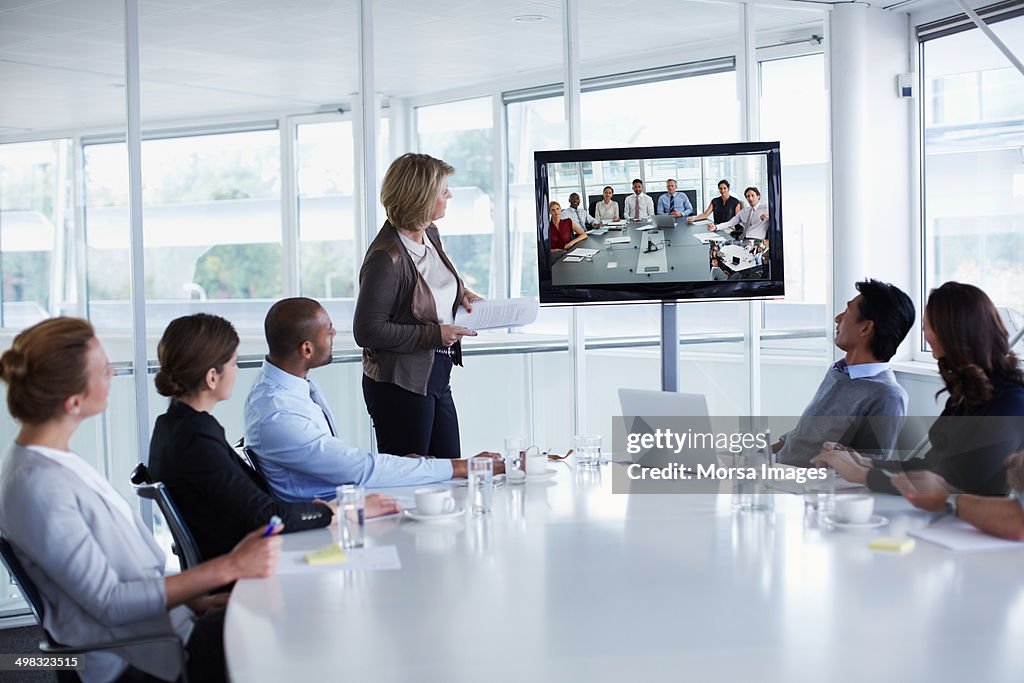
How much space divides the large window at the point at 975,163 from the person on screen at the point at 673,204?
221 centimetres

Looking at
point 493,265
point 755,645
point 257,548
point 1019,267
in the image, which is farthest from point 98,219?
point 1019,267

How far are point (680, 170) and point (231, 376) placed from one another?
2758 millimetres

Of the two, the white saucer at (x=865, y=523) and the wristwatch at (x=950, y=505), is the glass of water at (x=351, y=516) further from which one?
the wristwatch at (x=950, y=505)

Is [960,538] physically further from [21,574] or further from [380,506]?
[21,574]

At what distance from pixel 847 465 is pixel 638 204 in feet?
7.05

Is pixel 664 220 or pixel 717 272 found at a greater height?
pixel 664 220

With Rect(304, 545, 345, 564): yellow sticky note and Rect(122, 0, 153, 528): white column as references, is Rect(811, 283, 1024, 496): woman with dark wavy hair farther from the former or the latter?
Rect(122, 0, 153, 528): white column

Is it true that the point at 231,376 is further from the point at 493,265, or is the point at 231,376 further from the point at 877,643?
the point at 493,265

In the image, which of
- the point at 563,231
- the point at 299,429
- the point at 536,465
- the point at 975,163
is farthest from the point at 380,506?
the point at 975,163

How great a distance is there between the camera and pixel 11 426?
4.60m

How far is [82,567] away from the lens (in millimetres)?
2014

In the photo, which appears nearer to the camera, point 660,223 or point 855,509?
point 855,509

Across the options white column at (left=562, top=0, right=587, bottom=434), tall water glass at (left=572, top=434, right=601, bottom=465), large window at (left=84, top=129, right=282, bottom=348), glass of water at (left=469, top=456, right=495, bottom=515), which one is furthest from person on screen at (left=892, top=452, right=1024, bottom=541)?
large window at (left=84, top=129, right=282, bottom=348)

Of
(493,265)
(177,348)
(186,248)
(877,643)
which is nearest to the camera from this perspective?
(877,643)
